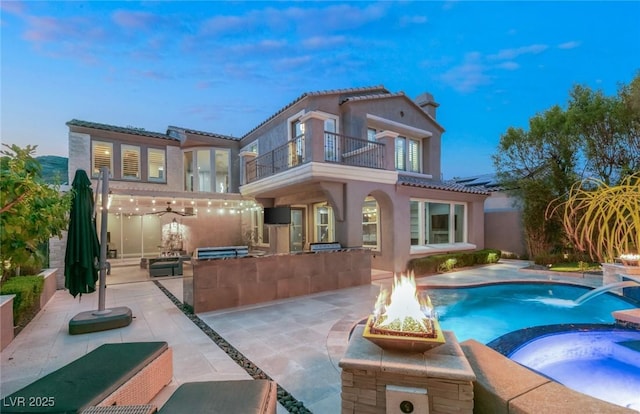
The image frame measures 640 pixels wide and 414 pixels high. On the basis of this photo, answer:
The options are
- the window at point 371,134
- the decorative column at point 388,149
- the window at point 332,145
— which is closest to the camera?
the decorative column at point 388,149

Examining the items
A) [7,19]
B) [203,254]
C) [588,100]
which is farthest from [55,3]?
[588,100]

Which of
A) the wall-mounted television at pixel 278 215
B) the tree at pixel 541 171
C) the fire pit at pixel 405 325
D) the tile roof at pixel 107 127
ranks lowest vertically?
the fire pit at pixel 405 325

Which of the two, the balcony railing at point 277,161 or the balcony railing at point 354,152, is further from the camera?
the balcony railing at point 277,161

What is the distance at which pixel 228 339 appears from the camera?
5.02 metres

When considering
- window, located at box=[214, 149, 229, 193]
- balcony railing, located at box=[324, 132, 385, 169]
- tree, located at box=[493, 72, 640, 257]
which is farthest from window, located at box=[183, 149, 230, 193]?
tree, located at box=[493, 72, 640, 257]

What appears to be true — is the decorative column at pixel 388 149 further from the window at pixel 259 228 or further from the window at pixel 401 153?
the window at pixel 259 228

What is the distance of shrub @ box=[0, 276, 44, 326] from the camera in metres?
5.47

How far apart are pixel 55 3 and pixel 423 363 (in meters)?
11.8

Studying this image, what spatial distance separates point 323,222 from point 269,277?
660 cm

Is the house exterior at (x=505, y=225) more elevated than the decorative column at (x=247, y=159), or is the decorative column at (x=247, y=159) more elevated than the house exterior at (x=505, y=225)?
the decorative column at (x=247, y=159)

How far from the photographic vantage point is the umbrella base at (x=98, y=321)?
5.28 m

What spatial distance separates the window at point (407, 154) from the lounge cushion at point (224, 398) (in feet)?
40.1

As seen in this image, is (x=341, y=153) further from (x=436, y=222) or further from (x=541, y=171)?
(x=541, y=171)

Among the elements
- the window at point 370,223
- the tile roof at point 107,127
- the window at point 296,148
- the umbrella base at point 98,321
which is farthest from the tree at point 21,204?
the tile roof at point 107,127
